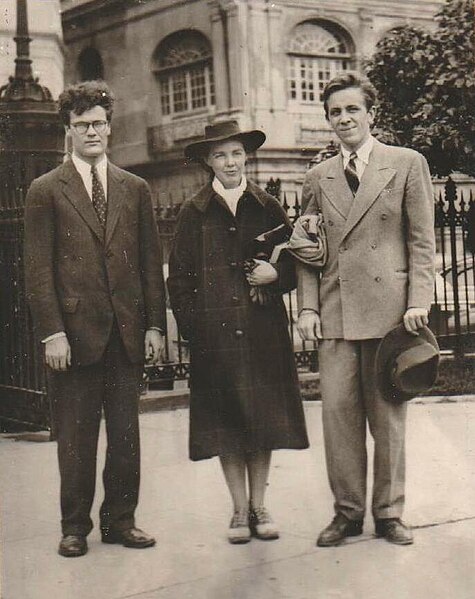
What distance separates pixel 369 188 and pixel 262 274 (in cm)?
60

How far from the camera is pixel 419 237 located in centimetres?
402

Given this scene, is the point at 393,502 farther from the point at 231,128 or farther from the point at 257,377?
the point at 231,128

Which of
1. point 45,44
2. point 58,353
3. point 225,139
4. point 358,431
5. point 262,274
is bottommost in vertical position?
point 358,431

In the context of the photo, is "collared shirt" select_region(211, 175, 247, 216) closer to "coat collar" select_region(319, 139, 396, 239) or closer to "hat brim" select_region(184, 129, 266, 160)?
"hat brim" select_region(184, 129, 266, 160)

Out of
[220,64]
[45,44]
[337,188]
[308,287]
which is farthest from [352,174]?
[220,64]

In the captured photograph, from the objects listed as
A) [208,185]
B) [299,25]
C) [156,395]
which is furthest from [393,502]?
[299,25]

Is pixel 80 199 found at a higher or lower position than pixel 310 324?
higher

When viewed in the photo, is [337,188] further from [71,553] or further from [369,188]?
[71,553]

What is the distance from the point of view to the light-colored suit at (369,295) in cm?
406

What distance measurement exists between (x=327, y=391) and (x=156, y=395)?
4.24 meters

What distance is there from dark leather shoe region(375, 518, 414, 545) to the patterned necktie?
181 cm

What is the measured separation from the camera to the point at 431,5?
1236 centimetres

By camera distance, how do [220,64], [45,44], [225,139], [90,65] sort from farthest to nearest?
[90,65], [220,64], [45,44], [225,139]

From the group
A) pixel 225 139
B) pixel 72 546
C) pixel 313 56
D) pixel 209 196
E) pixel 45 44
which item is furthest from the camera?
pixel 313 56
